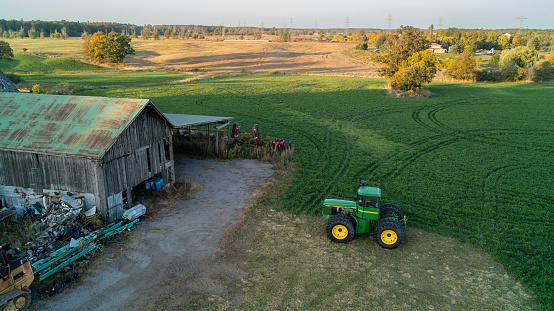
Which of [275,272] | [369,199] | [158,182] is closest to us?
[275,272]

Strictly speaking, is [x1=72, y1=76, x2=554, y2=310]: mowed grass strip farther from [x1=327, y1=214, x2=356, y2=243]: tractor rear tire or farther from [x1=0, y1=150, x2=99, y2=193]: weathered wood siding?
[x1=0, y1=150, x2=99, y2=193]: weathered wood siding

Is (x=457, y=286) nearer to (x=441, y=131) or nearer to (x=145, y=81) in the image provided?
(x=441, y=131)

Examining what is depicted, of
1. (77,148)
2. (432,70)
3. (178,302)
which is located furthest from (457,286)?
(432,70)

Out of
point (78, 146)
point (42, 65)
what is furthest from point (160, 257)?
point (42, 65)

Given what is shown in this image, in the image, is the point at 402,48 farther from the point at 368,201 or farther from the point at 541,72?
the point at 368,201

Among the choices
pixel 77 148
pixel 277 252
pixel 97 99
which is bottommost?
pixel 277 252
